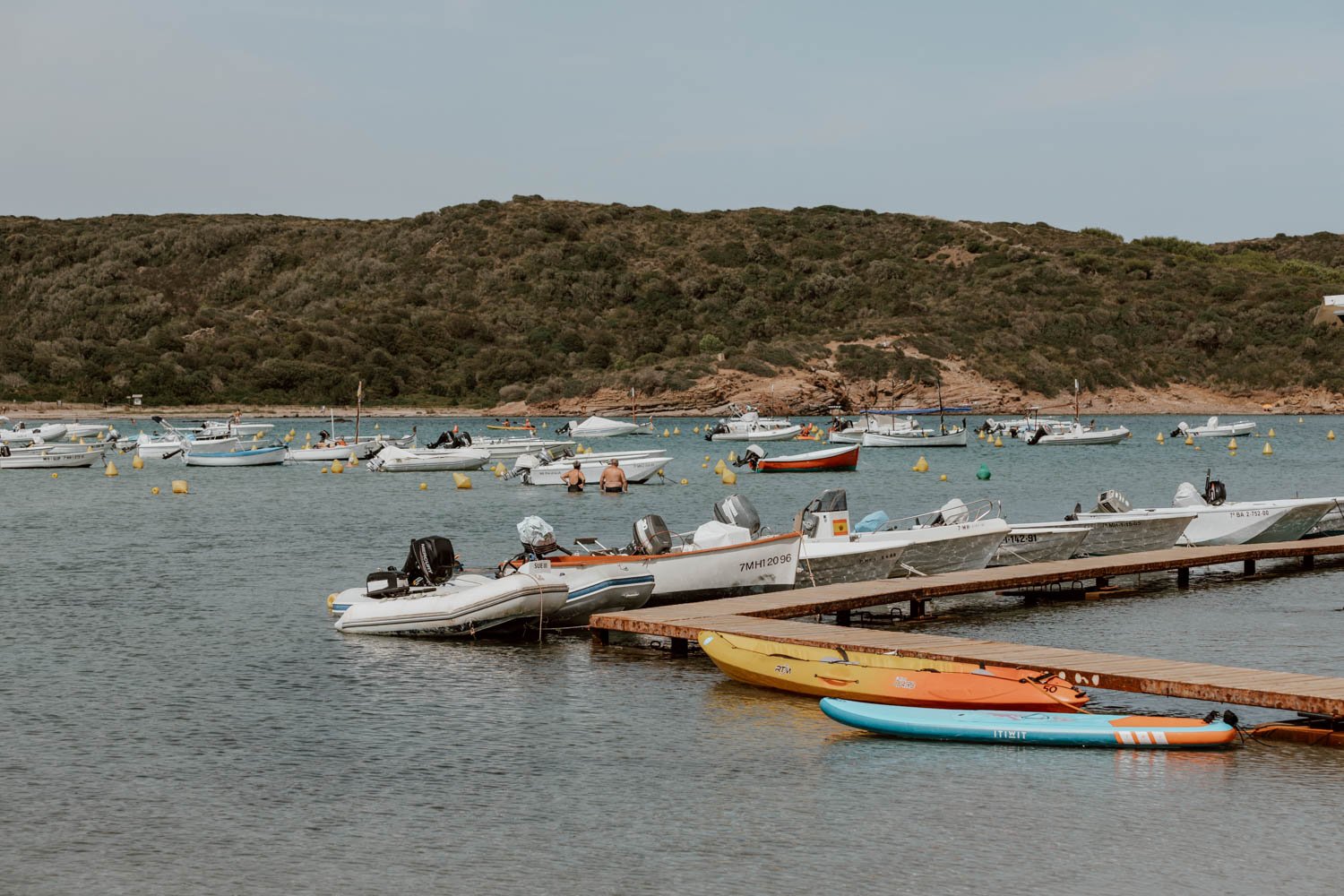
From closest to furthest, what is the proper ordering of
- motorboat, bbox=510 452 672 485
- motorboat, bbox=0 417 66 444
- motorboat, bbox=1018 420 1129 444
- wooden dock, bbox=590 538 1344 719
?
wooden dock, bbox=590 538 1344 719
motorboat, bbox=510 452 672 485
motorboat, bbox=0 417 66 444
motorboat, bbox=1018 420 1129 444

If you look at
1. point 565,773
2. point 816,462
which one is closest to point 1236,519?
point 565,773

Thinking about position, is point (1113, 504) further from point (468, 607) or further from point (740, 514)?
point (468, 607)

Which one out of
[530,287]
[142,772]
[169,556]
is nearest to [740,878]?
[142,772]

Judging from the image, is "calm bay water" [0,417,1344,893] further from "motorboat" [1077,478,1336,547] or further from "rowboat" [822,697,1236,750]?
"motorboat" [1077,478,1336,547]

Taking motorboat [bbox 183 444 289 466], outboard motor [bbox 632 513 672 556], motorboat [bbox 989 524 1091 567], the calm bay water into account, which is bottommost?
the calm bay water

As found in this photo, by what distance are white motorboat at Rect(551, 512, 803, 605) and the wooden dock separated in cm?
43

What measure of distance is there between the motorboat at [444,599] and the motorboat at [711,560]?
91 centimetres

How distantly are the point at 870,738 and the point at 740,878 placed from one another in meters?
4.77

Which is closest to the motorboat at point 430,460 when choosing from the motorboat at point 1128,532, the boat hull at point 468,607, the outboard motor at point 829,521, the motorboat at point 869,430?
the motorboat at point 869,430

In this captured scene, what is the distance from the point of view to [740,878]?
12234 millimetres

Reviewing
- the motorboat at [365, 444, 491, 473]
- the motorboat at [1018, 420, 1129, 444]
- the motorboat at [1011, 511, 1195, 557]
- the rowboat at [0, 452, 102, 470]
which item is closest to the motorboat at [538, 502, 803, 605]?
the motorboat at [1011, 511, 1195, 557]

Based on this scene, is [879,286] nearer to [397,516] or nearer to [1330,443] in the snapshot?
[1330,443]

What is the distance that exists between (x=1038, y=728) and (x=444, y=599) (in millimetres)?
10236

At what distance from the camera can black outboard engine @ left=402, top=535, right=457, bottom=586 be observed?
2408 centimetres
